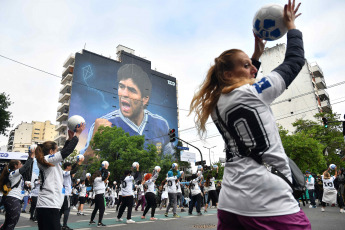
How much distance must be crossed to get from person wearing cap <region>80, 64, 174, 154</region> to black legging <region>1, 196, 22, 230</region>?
47.6 m

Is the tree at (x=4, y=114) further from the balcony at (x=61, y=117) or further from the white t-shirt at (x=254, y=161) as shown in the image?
the white t-shirt at (x=254, y=161)

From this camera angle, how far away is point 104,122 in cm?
5247

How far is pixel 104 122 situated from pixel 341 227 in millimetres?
49105

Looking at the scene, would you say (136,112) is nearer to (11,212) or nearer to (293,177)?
(11,212)

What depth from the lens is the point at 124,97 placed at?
5778cm

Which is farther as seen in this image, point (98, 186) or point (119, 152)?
point (119, 152)

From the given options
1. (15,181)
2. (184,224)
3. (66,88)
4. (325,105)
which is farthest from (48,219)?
(66,88)

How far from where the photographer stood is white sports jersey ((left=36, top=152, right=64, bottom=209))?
390 cm

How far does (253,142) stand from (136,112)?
57.8m

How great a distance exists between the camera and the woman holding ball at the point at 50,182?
3.78 m

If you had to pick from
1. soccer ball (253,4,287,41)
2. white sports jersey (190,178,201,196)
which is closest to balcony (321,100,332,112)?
white sports jersey (190,178,201,196)

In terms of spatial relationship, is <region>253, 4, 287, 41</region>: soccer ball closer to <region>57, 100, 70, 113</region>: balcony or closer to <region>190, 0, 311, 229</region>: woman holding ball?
<region>190, 0, 311, 229</region>: woman holding ball

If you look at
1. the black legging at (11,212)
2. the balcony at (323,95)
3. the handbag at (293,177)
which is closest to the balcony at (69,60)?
the balcony at (323,95)

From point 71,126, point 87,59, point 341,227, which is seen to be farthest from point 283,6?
point 87,59
